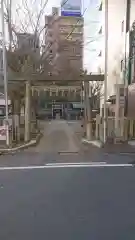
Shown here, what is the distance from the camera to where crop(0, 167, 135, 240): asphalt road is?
359 centimetres

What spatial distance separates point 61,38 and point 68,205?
44.4ft

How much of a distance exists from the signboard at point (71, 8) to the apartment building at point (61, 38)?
0.76m

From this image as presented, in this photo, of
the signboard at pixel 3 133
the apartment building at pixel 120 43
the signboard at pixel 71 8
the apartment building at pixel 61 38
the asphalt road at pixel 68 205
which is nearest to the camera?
the asphalt road at pixel 68 205

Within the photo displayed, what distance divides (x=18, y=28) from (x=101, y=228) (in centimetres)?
1446

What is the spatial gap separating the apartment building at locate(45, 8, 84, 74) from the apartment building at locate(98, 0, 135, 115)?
9.33 ft

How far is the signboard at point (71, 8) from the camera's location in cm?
1408

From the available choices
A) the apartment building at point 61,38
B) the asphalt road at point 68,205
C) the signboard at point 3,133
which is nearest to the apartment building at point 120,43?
the apartment building at point 61,38

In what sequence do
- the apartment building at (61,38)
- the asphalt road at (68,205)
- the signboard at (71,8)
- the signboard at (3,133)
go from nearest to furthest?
the asphalt road at (68,205) → the signboard at (3,133) → the signboard at (71,8) → the apartment building at (61,38)

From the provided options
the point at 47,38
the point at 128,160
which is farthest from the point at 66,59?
the point at 128,160

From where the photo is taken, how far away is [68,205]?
4.49 metres

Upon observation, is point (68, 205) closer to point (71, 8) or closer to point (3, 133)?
point (3, 133)

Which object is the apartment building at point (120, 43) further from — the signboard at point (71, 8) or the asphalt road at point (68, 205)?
the asphalt road at point (68, 205)

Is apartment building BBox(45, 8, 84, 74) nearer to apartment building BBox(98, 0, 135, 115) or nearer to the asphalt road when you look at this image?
apartment building BBox(98, 0, 135, 115)

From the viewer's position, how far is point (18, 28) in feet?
52.4
